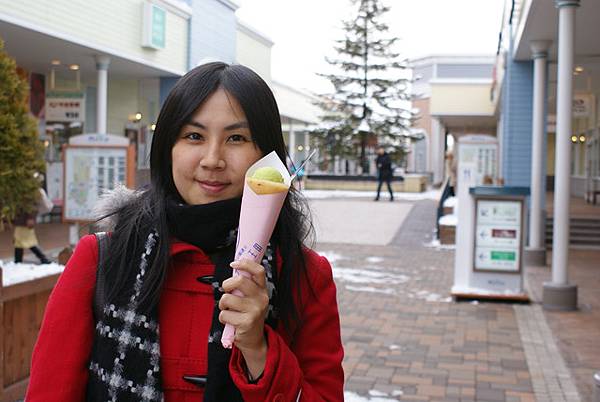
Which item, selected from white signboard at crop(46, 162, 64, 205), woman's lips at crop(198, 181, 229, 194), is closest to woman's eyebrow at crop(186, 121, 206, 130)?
woman's lips at crop(198, 181, 229, 194)

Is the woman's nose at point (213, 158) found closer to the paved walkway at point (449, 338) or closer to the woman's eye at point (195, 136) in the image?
the woman's eye at point (195, 136)

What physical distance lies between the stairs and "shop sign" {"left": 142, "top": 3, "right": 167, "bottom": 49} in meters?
9.57

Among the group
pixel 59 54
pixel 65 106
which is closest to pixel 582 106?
pixel 65 106

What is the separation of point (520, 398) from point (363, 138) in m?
36.9

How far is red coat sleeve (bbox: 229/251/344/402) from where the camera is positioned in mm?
1489

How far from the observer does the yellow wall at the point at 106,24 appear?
1284 centimetres

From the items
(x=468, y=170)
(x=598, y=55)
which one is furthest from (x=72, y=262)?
(x=598, y=55)

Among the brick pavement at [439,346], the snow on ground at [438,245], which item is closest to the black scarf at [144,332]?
the brick pavement at [439,346]

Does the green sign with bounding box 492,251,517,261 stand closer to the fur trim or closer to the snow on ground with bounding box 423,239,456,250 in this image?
the snow on ground with bounding box 423,239,456,250

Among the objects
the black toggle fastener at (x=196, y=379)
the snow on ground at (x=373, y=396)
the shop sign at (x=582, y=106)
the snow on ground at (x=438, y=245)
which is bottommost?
Answer: the snow on ground at (x=373, y=396)

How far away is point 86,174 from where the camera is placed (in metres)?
9.74

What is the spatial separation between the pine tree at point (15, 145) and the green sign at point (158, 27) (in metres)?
12.1

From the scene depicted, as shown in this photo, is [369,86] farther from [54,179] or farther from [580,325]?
[580,325]

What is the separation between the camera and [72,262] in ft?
5.26
